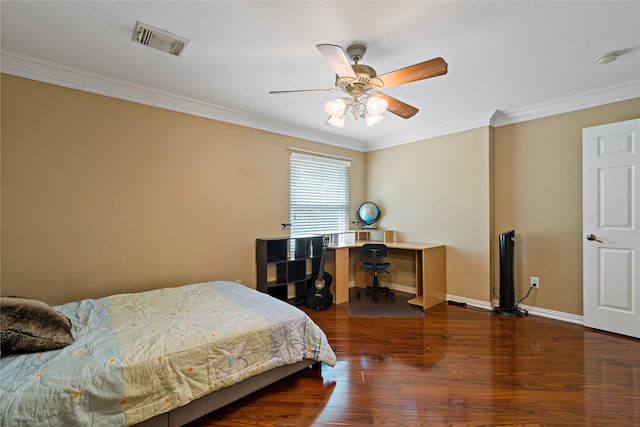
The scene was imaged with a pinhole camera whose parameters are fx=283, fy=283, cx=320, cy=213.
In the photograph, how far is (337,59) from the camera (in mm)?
1728

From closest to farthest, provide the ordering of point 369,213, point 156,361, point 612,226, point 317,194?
1. point 156,361
2. point 612,226
3. point 317,194
4. point 369,213

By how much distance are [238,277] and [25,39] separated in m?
2.70

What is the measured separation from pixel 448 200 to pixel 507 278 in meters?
1.20

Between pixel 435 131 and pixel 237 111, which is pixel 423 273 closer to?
pixel 435 131

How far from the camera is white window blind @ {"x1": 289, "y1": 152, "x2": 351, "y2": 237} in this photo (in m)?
4.04

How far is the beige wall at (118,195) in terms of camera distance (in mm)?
2275

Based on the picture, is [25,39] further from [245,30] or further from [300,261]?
[300,261]

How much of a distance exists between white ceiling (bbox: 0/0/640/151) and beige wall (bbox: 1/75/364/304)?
25 centimetres

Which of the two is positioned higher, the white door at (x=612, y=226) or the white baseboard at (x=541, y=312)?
the white door at (x=612, y=226)

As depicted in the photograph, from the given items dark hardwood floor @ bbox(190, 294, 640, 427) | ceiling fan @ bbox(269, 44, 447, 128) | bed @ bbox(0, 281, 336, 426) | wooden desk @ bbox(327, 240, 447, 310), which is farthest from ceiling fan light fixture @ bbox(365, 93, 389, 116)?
wooden desk @ bbox(327, 240, 447, 310)

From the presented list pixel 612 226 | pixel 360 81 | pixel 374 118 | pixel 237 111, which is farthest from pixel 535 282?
pixel 237 111

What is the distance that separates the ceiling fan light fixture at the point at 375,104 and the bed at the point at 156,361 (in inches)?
63.8

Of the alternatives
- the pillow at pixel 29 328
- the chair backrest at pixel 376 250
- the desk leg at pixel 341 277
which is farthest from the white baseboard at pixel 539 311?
the pillow at pixel 29 328

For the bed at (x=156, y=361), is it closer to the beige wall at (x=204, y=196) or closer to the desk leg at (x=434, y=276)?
the beige wall at (x=204, y=196)
